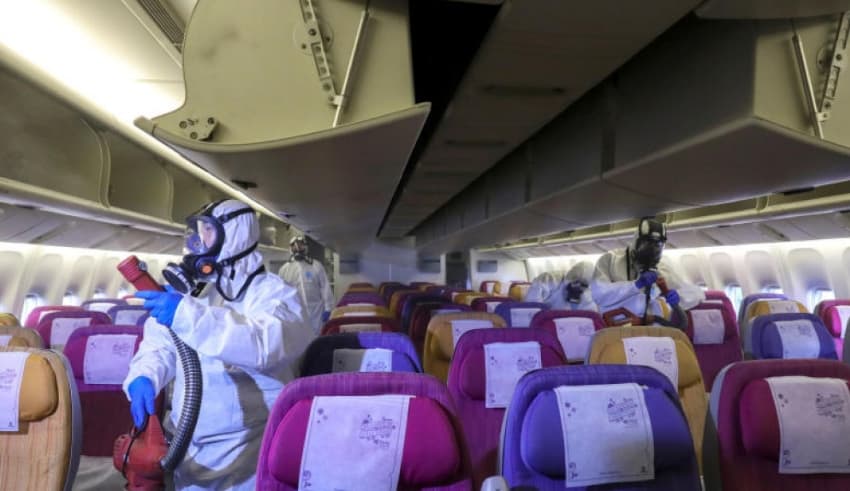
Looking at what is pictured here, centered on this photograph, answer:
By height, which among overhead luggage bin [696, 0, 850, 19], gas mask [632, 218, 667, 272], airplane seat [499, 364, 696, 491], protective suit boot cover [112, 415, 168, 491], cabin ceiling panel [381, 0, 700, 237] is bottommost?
protective suit boot cover [112, 415, 168, 491]

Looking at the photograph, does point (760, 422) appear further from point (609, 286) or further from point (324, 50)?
point (609, 286)

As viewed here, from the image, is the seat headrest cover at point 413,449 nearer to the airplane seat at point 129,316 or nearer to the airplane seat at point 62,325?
the airplane seat at point 62,325

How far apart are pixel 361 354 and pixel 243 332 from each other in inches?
31.9

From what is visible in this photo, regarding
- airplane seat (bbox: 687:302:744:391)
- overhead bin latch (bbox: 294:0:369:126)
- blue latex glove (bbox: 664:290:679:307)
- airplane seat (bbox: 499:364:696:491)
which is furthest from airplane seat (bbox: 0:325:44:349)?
airplane seat (bbox: 687:302:744:391)

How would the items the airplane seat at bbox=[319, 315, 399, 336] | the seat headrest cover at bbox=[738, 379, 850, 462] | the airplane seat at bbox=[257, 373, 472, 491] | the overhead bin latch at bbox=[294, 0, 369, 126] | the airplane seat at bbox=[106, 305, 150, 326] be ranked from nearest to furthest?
1. the airplane seat at bbox=[257, 373, 472, 491]
2. the seat headrest cover at bbox=[738, 379, 850, 462]
3. the overhead bin latch at bbox=[294, 0, 369, 126]
4. the airplane seat at bbox=[319, 315, 399, 336]
5. the airplane seat at bbox=[106, 305, 150, 326]

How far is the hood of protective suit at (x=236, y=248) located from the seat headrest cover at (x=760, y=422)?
1992mm

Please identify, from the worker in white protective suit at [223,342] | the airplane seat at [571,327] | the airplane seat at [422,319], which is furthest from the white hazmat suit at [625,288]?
the worker in white protective suit at [223,342]

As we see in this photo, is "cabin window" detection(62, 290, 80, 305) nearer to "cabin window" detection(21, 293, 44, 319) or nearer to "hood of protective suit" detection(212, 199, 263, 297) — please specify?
Answer: "cabin window" detection(21, 293, 44, 319)

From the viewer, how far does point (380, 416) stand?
5.03 ft

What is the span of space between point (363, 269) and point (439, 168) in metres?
11.8

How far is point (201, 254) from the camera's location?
237 centimetres

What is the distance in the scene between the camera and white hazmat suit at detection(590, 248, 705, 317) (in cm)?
522

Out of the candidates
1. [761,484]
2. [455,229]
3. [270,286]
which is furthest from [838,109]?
[455,229]

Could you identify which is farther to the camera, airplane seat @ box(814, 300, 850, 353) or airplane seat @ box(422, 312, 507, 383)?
airplane seat @ box(814, 300, 850, 353)
